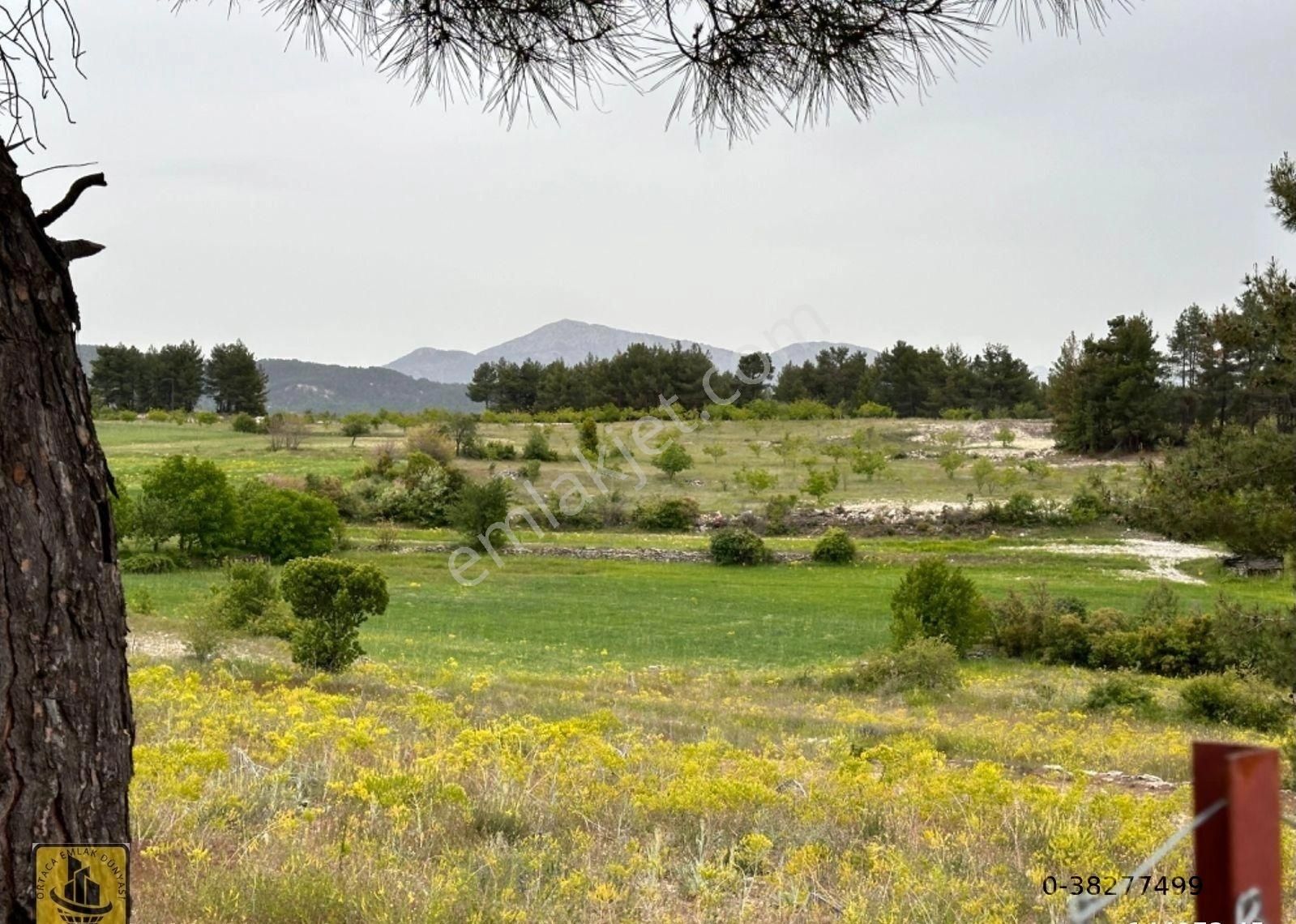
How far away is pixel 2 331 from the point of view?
2400 millimetres

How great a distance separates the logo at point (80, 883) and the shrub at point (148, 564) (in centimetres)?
3569

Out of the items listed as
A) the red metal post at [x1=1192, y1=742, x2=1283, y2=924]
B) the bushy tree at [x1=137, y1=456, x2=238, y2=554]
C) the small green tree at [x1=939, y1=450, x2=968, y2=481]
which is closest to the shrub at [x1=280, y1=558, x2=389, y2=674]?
the red metal post at [x1=1192, y1=742, x2=1283, y2=924]

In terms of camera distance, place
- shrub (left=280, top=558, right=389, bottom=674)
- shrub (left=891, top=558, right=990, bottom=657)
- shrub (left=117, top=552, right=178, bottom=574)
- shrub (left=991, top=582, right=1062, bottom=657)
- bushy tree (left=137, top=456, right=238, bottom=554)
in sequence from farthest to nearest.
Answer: bushy tree (left=137, top=456, right=238, bottom=554)
shrub (left=117, top=552, right=178, bottom=574)
shrub (left=991, top=582, right=1062, bottom=657)
shrub (left=891, top=558, right=990, bottom=657)
shrub (left=280, top=558, right=389, bottom=674)

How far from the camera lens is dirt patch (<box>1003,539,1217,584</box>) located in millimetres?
37847

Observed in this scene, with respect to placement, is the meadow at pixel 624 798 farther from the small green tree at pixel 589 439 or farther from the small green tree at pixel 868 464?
the small green tree at pixel 589 439

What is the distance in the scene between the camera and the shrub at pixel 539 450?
5534 centimetres

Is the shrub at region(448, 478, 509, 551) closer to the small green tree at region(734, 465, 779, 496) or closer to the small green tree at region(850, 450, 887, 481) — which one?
the small green tree at region(734, 465, 779, 496)

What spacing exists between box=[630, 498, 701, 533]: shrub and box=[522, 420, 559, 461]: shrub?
29.2 ft

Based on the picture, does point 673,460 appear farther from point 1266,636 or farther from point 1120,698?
point 1266,636

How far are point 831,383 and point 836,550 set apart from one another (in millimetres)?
49411

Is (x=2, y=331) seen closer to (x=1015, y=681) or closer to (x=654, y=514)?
(x=1015, y=681)

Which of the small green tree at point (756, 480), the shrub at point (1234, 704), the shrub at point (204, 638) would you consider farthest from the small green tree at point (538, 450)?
the shrub at point (1234, 704)

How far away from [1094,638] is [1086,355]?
3741cm

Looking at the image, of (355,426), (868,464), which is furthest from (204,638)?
(355,426)
